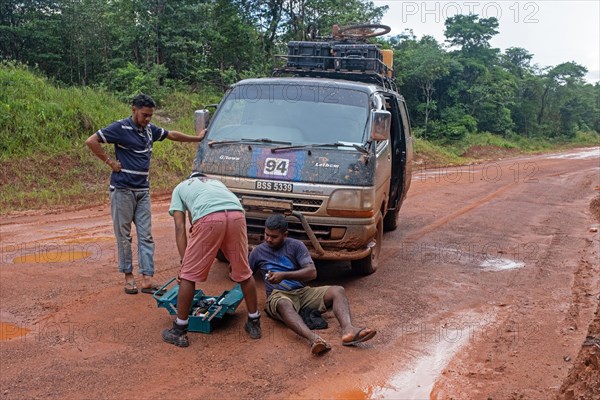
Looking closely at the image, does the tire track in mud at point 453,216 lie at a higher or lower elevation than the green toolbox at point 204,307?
lower

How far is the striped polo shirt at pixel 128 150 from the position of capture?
17.5ft

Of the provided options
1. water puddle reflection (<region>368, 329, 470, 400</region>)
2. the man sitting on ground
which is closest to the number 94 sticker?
the man sitting on ground

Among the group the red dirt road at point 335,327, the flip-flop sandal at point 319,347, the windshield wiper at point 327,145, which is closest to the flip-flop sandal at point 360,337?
the red dirt road at point 335,327

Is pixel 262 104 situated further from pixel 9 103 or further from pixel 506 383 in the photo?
pixel 9 103

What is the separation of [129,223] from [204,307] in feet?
4.20

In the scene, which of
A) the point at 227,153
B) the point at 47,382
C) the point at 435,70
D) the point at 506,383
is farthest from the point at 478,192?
the point at 435,70

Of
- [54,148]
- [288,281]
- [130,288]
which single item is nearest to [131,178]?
[130,288]

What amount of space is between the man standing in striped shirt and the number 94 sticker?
1.17m

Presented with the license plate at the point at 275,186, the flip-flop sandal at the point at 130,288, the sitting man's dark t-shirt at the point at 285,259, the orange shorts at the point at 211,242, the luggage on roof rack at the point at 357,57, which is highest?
the luggage on roof rack at the point at 357,57

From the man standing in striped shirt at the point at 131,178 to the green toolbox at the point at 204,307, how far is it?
2.35ft

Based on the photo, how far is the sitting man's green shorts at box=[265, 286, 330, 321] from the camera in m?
4.85

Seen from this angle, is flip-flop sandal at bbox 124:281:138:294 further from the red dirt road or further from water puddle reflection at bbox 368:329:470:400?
water puddle reflection at bbox 368:329:470:400

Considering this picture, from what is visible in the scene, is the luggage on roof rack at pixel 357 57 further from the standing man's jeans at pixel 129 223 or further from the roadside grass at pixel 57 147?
the standing man's jeans at pixel 129 223

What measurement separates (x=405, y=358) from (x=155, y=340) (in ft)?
6.41
